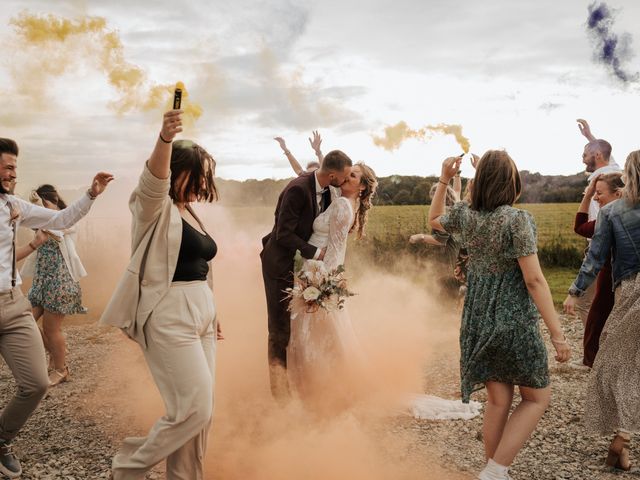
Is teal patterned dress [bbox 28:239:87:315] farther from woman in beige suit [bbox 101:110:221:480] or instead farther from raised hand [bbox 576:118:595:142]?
raised hand [bbox 576:118:595:142]

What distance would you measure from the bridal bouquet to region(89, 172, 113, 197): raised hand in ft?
6.48

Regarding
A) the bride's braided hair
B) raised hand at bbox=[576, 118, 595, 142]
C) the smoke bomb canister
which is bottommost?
the bride's braided hair

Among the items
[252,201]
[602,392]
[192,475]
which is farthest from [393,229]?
[192,475]

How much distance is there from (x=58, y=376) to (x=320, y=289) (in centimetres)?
396

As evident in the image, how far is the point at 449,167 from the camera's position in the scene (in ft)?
13.8

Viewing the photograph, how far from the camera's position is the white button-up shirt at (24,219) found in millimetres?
4504

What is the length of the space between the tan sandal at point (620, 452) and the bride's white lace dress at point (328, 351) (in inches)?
59.3

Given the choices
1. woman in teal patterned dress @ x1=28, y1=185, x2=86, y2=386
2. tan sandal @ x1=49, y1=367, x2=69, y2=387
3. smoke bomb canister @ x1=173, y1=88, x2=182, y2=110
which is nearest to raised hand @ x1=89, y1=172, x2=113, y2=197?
smoke bomb canister @ x1=173, y1=88, x2=182, y2=110

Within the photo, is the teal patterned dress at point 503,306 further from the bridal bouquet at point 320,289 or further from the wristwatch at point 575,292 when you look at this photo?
the bridal bouquet at point 320,289

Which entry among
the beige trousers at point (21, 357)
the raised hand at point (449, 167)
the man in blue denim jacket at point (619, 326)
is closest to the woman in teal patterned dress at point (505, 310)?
the raised hand at point (449, 167)

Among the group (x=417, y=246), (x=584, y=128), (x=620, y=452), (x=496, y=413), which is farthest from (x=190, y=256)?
(x=417, y=246)

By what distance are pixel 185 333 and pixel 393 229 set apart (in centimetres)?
1465

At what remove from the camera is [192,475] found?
3.72 meters

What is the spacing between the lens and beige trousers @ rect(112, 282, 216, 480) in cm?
346
